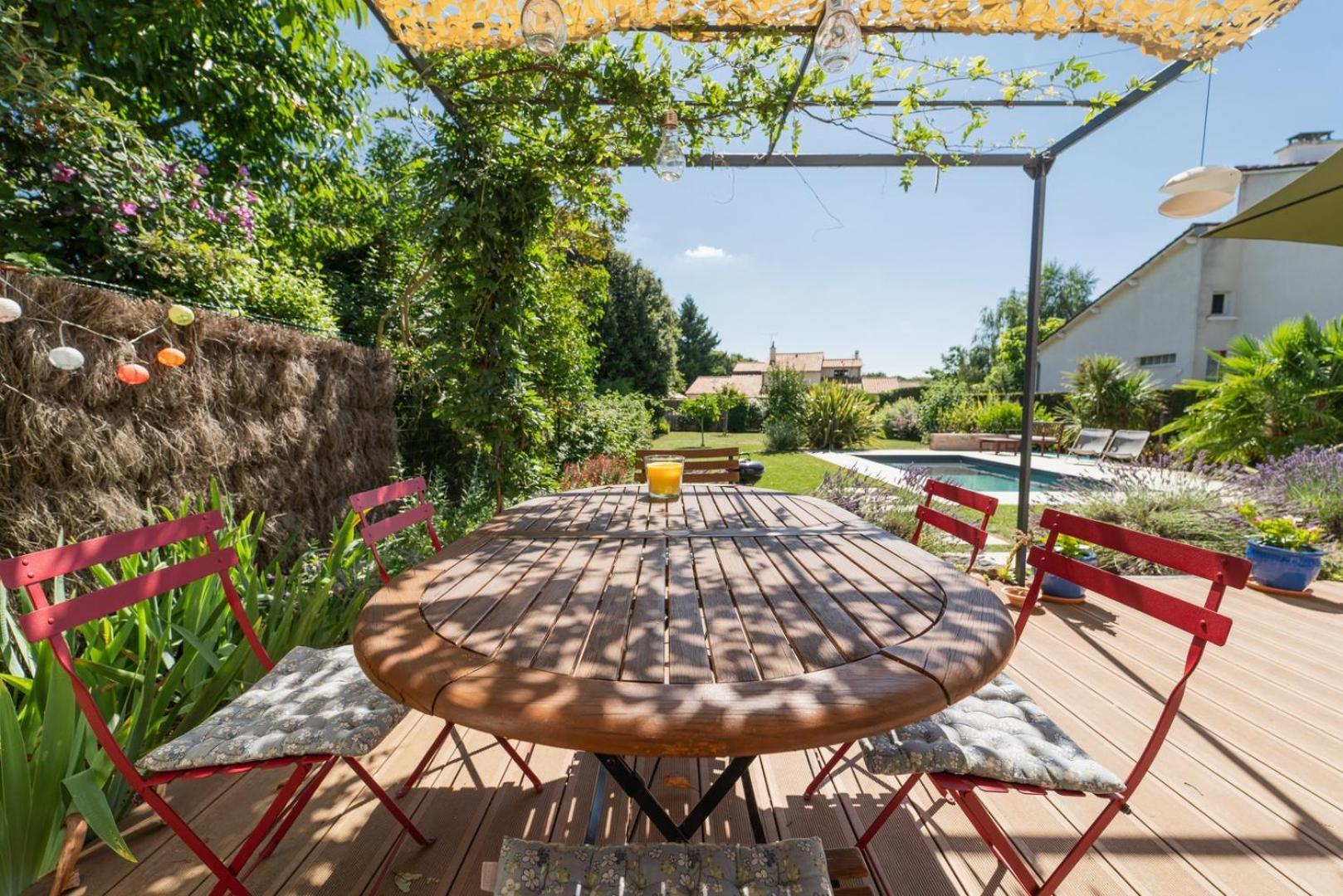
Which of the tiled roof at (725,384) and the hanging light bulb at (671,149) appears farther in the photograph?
the tiled roof at (725,384)

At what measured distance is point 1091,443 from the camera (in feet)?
37.0

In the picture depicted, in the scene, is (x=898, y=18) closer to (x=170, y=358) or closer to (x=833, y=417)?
(x=170, y=358)

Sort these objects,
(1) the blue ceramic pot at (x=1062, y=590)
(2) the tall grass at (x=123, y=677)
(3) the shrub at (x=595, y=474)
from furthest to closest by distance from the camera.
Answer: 1. (3) the shrub at (x=595, y=474)
2. (1) the blue ceramic pot at (x=1062, y=590)
3. (2) the tall grass at (x=123, y=677)

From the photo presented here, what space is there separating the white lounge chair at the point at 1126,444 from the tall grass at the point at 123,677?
11936 mm

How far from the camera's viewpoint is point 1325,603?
3.10 m

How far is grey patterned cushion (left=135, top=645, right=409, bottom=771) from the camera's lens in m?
1.08

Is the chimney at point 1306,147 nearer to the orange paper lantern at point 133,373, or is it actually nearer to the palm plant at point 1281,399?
the palm plant at point 1281,399

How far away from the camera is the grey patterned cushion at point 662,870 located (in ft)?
2.74

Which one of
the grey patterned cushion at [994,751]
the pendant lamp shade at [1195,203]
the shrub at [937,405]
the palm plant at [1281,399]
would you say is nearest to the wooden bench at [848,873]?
the grey patterned cushion at [994,751]

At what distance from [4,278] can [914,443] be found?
62.2 ft

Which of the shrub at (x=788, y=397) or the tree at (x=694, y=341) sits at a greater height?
the tree at (x=694, y=341)

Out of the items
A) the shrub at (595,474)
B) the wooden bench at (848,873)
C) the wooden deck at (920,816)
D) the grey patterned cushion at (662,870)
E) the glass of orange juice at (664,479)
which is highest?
the glass of orange juice at (664,479)

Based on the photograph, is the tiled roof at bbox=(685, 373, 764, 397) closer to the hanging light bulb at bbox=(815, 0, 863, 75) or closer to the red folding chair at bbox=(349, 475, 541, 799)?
the hanging light bulb at bbox=(815, 0, 863, 75)

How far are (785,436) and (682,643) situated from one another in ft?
42.7
